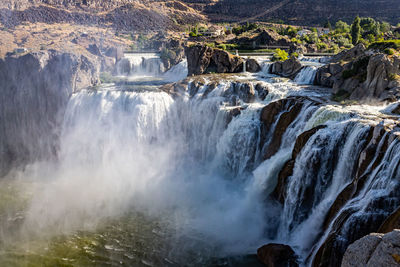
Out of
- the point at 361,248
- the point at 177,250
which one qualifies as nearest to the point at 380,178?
the point at 361,248

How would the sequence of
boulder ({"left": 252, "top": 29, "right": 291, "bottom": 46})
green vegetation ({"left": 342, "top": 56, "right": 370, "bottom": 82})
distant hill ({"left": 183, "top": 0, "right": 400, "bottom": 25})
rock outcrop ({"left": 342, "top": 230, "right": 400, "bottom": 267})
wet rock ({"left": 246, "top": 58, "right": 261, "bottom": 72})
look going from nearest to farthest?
1. rock outcrop ({"left": 342, "top": 230, "right": 400, "bottom": 267})
2. green vegetation ({"left": 342, "top": 56, "right": 370, "bottom": 82})
3. wet rock ({"left": 246, "top": 58, "right": 261, "bottom": 72})
4. boulder ({"left": 252, "top": 29, "right": 291, "bottom": 46})
5. distant hill ({"left": 183, "top": 0, "right": 400, "bottom": 25})

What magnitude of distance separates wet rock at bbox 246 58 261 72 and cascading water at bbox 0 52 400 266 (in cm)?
620

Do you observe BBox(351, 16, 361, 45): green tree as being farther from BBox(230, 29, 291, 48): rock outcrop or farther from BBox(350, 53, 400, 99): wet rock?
BBox(350, 53, 400, 99): wet rock

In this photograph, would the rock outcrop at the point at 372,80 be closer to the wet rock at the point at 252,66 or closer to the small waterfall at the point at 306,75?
the small waterfall at the point at 306,75

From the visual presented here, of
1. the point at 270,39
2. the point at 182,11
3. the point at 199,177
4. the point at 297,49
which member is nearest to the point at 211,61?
the point at 199,177

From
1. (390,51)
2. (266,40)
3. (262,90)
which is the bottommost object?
(262,90)

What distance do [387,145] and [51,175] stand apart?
23.1 metres

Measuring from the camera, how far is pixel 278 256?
39.6 ft

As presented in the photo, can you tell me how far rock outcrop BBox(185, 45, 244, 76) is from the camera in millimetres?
32844

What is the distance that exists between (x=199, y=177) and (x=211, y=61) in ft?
51.4

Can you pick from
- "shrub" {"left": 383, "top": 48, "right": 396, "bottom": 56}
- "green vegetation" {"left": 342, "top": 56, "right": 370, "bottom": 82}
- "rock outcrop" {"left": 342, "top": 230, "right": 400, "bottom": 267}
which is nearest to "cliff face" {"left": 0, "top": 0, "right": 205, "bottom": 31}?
"green vegetation" {"left": 342, "top": 56, "right": 370, "bottom": 82}

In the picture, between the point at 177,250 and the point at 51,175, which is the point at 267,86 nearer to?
the point at 177,250

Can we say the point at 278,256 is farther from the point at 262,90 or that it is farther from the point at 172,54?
the point at 172,54

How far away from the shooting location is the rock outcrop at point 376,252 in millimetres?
5285
